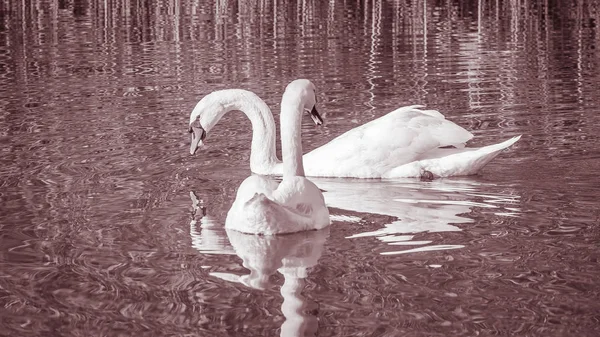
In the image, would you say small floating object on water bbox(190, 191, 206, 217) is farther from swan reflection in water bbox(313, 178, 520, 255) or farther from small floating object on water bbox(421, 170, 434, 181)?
small floating object on water bbox(421, 170, 434, 181)

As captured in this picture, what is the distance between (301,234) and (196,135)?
3.03 meters

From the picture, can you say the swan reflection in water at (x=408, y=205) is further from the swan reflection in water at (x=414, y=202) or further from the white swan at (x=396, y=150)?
the white swan at (x=396, y=150)

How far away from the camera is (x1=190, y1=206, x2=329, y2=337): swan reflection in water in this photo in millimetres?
6562

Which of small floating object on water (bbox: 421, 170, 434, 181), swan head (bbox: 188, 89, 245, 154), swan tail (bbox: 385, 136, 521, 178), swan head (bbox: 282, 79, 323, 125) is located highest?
swan head (bbox: 282, 79, 323, 125)

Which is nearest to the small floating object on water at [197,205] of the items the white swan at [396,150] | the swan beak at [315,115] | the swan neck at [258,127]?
the swan beak at [315,115]

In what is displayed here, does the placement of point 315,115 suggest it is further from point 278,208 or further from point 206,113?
point 206,113

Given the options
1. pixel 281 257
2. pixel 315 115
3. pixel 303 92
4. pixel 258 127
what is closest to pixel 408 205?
pixel 315 115

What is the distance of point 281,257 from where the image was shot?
801 cm

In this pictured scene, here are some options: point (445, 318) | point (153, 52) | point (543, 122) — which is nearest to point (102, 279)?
point (445, 318)

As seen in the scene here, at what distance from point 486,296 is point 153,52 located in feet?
52.5

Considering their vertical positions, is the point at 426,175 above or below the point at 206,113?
below

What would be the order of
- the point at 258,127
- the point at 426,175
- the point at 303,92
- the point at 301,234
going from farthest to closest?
1. the point at 258,127
2. the point at 426,175
3. the point at 303,92
4. the point at 301,234

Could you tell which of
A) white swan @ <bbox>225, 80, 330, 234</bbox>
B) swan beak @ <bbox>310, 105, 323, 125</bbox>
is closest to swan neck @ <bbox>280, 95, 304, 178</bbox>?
swan beak @ <bbox>310, 105, 323, 125</bbox>

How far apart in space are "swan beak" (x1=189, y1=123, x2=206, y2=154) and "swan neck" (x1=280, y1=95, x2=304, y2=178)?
211 cm
